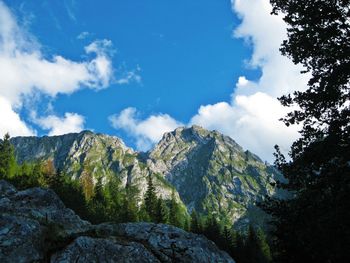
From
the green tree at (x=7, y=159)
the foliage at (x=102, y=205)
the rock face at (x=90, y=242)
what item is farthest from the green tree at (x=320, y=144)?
the green tree at (x=7, y=159)

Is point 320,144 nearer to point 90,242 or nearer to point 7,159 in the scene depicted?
point 90,242

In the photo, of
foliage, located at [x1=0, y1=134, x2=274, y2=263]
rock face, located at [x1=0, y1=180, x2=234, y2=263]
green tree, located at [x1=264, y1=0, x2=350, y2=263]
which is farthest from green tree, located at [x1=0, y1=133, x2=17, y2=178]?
green tree, located at [x1=264, y1=0, x2=350, y2=263]

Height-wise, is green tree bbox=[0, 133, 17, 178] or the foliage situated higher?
green tree bbox=[0, 133, 17, 178]

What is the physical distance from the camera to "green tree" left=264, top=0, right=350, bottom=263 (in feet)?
55.2

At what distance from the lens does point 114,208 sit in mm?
111000

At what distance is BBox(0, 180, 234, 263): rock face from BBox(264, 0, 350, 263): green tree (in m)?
4.42

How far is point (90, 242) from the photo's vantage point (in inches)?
664

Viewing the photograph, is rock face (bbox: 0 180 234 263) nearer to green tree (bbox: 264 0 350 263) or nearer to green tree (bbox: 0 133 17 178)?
green tree (bbox: 264 0 350 263)

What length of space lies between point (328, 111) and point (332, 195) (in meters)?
4.41

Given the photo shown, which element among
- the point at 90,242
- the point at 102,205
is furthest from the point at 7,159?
the point at 90,242

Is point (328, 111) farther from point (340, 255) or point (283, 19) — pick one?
point (340, 255)

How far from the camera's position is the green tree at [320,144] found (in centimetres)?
1683

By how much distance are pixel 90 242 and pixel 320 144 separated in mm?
11002

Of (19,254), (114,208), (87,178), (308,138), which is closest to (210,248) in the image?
(308,138)
